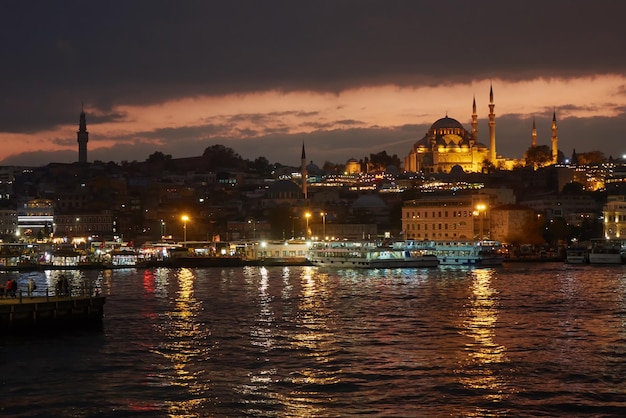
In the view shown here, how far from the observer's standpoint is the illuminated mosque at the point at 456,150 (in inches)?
4860

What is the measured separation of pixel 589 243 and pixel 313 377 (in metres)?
55.9

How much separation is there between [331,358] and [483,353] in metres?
3.09

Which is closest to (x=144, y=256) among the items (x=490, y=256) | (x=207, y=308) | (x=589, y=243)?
(x=490, y=256)

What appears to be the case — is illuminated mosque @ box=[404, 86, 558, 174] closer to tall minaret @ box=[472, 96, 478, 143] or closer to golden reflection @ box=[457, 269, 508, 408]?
tall minaret @ box=[472, 96, 478, 143]

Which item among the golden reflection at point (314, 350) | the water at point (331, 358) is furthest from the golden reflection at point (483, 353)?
the golden reflection at point (314, 350)

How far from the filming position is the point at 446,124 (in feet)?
417

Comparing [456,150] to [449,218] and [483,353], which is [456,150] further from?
[483,353]

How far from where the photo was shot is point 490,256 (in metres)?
57.4

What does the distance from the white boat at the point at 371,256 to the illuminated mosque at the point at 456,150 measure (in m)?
64.9

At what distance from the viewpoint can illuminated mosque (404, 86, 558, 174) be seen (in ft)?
405

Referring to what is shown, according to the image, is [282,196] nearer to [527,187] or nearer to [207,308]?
[527,187]

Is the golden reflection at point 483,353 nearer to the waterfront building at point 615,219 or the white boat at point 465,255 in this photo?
the white boat at point 465,255

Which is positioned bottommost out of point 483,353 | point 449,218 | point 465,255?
point 483,353

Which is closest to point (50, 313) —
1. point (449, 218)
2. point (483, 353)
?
point (483, 353)
